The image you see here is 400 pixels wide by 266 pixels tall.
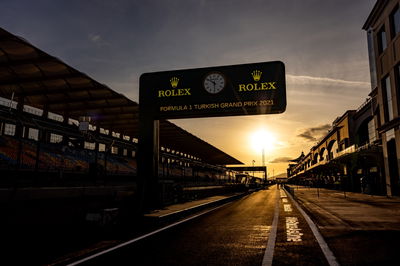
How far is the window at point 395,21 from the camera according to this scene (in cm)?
2672

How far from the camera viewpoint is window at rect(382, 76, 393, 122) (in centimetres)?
2859

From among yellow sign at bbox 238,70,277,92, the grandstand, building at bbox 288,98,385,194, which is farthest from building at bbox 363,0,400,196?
yellow sign at bbox 238,70,277,92

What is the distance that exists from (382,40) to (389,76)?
15.2 ft

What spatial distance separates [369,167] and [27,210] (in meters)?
41.9

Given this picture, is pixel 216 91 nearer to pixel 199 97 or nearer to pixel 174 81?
pixel 199 97

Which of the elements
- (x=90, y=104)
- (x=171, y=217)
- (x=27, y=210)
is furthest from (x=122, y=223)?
(x=90, y=104)

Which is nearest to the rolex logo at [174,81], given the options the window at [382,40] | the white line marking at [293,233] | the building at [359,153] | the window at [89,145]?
the window at [89,145]

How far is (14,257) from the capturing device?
221 inches

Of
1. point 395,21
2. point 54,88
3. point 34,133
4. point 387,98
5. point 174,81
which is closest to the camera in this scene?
point 34,133

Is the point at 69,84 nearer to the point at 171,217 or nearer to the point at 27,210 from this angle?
the point at 171,217

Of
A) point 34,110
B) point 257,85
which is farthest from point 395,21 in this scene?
point 34,110

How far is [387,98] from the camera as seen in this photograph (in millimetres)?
29312

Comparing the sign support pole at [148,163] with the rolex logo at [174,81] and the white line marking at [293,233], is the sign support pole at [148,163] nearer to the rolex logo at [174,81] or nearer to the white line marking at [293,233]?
the rolex logo at [174,81]

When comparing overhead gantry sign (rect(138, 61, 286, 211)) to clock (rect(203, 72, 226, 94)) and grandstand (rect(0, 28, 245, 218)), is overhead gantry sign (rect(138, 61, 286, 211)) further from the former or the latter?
grandstand (rect(0, 28, 245, 218))
